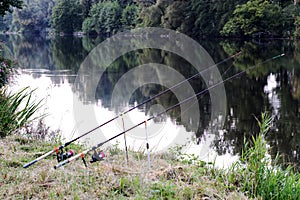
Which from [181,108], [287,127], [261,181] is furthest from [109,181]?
[181,108]

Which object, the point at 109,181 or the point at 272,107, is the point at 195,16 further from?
the point at 109,181

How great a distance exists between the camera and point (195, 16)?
5034 cm

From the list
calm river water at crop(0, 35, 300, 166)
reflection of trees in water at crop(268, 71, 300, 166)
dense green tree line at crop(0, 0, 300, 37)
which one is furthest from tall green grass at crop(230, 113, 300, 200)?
dense green tree line at crop(0, 0, 300, 37)

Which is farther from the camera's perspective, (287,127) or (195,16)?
(195,16)

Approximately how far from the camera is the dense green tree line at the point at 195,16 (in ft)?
138

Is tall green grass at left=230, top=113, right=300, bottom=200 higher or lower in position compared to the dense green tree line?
lower

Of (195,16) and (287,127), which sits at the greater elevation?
(195,16)

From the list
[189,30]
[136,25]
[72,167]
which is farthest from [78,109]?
[136,25]

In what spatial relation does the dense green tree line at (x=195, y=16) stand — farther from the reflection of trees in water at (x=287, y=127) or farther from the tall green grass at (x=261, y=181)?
the tall green grass at (x=261, y=181)

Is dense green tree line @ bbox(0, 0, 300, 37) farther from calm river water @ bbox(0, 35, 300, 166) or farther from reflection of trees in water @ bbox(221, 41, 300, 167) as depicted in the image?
calm river water @ bbox(0, 35, 300, 166)

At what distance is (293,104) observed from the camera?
13.4 metres

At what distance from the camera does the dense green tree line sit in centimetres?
4206

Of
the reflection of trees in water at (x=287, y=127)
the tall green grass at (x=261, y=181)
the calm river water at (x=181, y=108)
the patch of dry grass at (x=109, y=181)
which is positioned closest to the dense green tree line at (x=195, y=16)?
the calm river water at (x=181, y=108)

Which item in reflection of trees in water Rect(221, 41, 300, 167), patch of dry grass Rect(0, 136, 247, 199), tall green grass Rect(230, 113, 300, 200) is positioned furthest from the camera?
reflection of trees in water Rect(221, 41, 300, 167)
